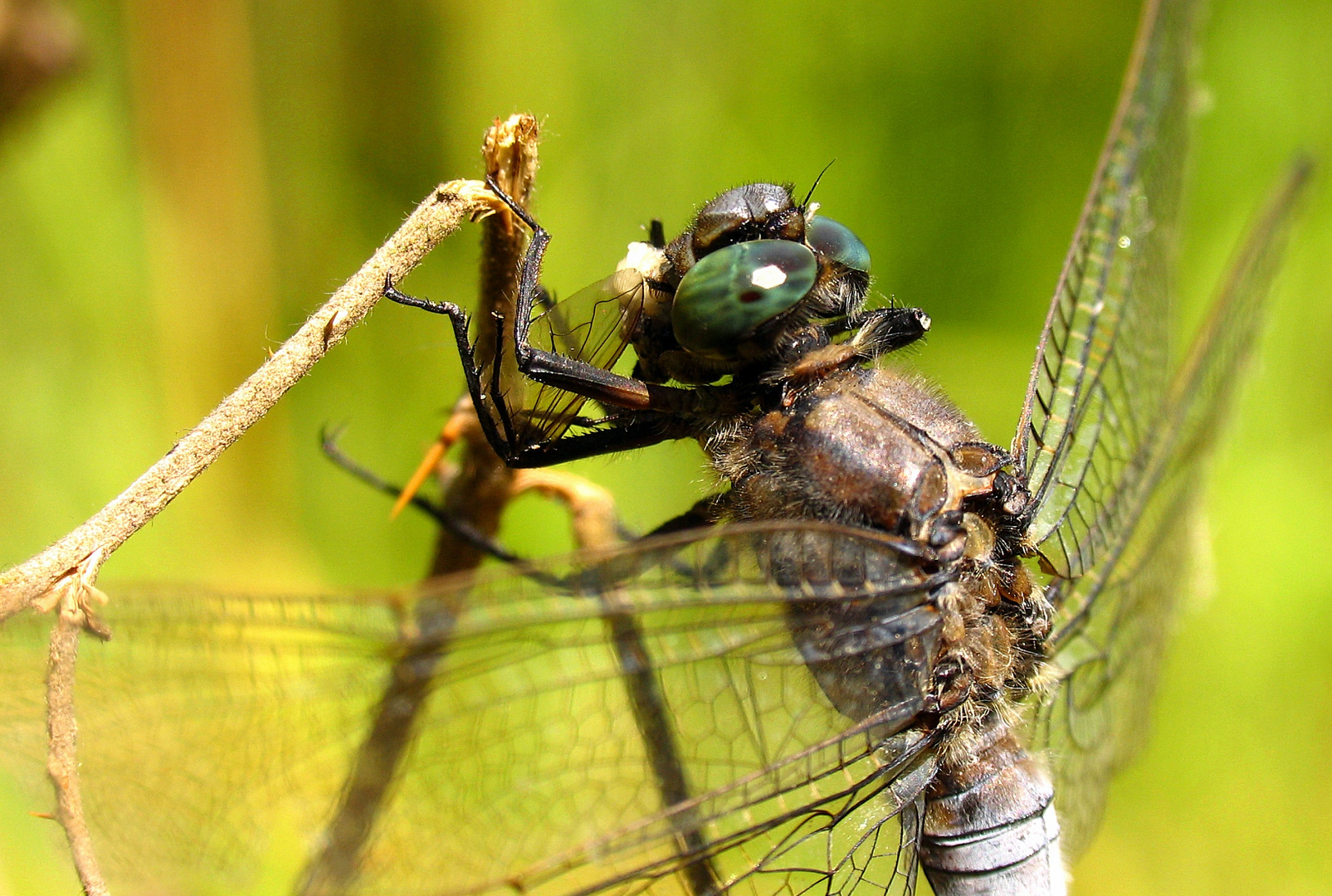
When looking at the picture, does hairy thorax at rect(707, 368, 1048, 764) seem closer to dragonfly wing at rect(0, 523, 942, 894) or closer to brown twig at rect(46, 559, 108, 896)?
dragonfly wing at rect(0, 523, 942, 894)

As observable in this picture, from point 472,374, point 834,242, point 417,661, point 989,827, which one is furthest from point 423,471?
point 989,827

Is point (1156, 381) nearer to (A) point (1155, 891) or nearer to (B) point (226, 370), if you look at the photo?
(A) point (1155, 891)

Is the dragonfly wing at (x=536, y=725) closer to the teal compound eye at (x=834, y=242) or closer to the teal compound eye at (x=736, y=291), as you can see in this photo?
the teal compound eye at (x=736, y=291)

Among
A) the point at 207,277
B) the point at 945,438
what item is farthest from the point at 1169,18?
the point at 207,277

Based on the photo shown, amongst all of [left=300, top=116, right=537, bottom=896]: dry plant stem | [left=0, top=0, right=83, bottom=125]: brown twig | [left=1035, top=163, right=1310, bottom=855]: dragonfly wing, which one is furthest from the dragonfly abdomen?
[left=0, top=0, right=83, bottom=125]: brown twig

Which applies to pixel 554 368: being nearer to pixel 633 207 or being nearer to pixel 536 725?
pixel 536 725

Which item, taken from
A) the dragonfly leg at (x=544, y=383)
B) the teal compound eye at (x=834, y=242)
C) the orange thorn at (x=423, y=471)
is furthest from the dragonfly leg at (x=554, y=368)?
the teal compound eye at (x=834, y=242)
